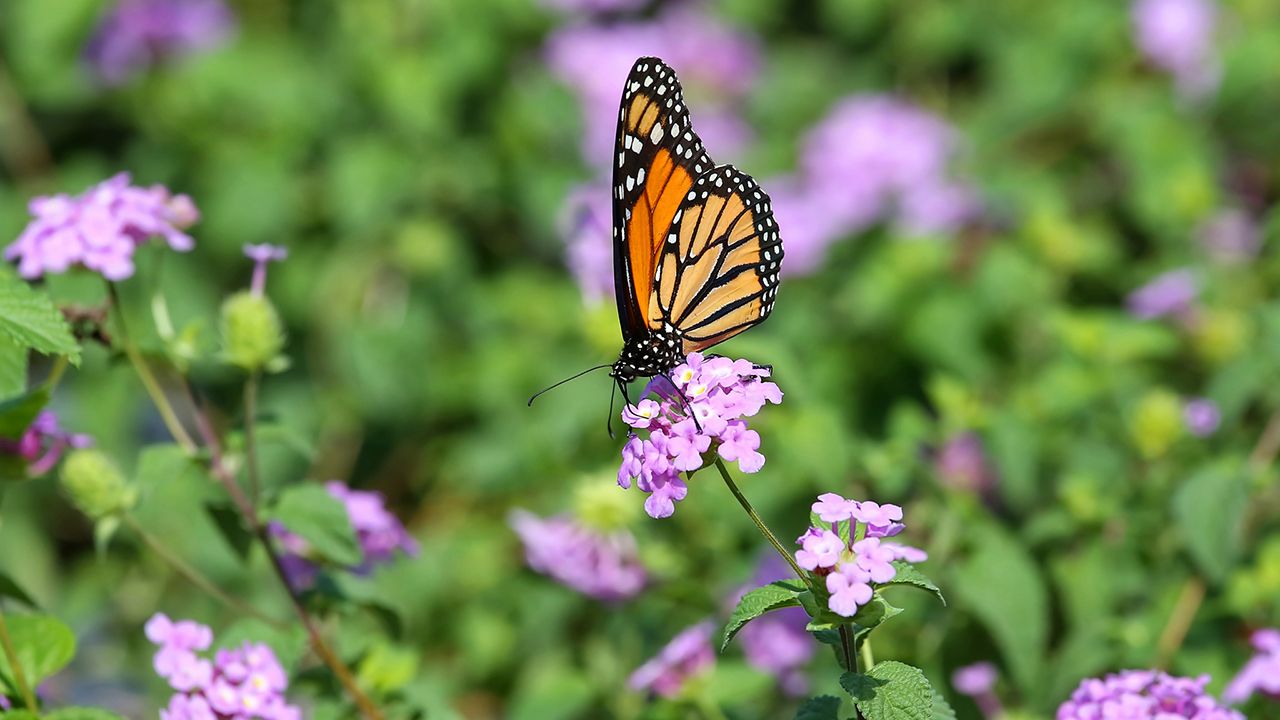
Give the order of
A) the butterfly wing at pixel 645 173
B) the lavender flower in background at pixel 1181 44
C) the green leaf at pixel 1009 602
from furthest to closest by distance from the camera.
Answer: the lavender flower in background at pixel 1181 44
the green leaf at pixel 1009 602
the butterfly wing at pixel 645 173

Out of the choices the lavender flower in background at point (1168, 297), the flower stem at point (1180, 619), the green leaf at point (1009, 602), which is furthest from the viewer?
the lavender flower in background at point (1168, 297)

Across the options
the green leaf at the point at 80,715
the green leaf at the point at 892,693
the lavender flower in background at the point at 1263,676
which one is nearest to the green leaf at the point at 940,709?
the green leaf at the point at 892,693

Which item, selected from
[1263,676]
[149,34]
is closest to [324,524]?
[1263,676]

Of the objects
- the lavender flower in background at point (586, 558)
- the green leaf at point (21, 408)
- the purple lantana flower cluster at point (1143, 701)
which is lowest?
the purple lantana flower cluster at point (1143, 701)

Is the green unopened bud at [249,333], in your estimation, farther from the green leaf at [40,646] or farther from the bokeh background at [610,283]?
the bokeh background at [610,283]

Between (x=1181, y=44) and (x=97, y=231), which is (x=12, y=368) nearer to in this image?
(x=97, y=231)

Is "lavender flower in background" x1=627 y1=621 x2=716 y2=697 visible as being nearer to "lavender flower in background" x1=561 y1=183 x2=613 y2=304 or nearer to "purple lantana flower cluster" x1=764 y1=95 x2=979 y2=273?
"lavender flower in background" x1=561 y1=183 x2=613 y2=304
